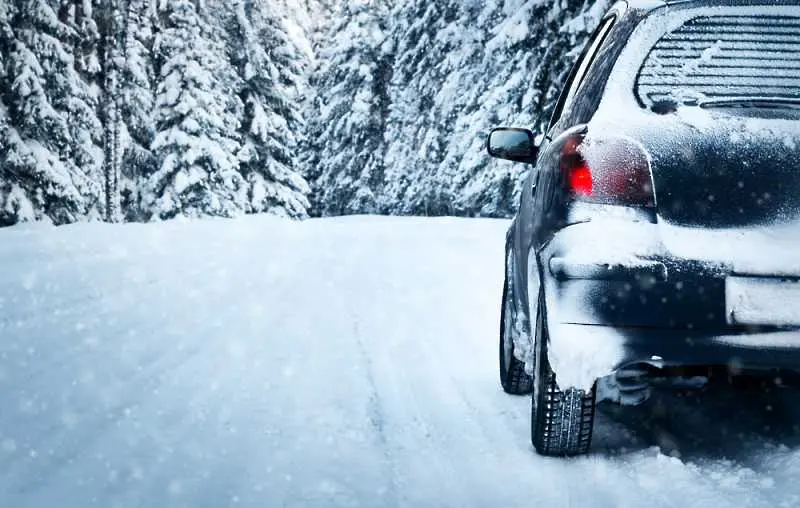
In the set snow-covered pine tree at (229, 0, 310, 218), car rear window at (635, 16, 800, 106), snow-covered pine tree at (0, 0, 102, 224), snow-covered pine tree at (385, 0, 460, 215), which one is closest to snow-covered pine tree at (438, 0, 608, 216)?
snow-covered pine tree at (385, 0, 460, 215)

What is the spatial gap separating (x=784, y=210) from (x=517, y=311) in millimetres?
1709

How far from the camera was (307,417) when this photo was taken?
462 cm

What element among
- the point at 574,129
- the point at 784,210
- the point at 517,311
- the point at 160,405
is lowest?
the point at 160,405

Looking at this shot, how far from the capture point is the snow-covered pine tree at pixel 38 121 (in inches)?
898

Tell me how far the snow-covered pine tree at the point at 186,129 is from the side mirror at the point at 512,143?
25.7m

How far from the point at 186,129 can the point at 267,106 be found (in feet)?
16.2

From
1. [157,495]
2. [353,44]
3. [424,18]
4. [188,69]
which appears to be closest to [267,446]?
[157,495]

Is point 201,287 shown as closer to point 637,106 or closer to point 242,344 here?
point 242,344

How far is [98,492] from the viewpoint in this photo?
346 cm

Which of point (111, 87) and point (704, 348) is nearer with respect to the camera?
point (704, 348)

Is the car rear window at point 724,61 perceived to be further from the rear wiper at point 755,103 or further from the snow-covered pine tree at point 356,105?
the snow-covered pine tree at point 356,105

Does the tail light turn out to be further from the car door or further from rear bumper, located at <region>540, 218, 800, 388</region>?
the car door

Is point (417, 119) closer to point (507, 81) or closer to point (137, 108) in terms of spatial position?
point (137, 108)

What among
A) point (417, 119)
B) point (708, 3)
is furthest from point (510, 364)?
point (417, 119)
